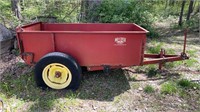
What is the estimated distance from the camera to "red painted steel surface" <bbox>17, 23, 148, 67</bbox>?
3.09m

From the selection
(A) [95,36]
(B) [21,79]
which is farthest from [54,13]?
(A) [95,36]

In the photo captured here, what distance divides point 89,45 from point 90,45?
1cm

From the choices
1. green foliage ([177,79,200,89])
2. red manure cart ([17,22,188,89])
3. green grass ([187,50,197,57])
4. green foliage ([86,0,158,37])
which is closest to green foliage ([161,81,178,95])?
green foliage ([177,79,200,89])

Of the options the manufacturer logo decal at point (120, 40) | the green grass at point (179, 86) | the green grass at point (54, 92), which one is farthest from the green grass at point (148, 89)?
the manufacturer logo decal at point (120, 40)

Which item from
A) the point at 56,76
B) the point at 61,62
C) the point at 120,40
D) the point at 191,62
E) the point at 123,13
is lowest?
the point at 191,62

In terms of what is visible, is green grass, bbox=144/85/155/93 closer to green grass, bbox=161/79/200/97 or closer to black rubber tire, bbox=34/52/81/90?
green grass, bbox=161/79/200/97

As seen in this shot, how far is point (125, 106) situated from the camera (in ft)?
9.69

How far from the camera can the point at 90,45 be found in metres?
3.15

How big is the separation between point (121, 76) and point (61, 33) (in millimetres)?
1325

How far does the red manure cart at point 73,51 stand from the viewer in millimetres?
3088

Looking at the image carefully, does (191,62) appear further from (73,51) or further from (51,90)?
(51,90)

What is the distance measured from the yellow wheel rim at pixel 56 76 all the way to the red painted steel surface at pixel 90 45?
240 millimetres

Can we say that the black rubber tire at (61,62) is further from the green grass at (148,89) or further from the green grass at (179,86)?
the green grass at (179,86)

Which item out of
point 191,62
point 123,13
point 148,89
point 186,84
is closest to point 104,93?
point 148,89
